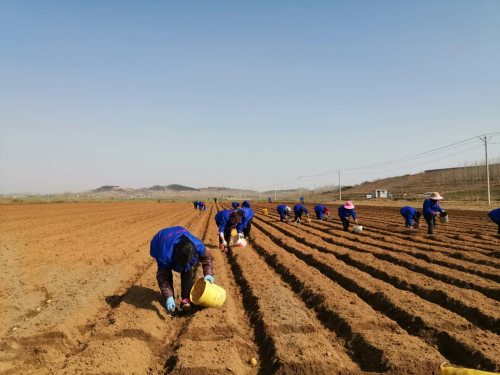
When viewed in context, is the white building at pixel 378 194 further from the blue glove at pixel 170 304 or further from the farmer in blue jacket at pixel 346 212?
the blue glove at pixel 170 304

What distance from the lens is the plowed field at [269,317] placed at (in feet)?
11.8

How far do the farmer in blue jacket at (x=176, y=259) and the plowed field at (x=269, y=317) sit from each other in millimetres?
358

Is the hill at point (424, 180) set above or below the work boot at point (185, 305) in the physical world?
above

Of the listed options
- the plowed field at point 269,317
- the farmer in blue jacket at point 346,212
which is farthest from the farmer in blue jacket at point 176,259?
the farmer in blue jacket at point 346,212

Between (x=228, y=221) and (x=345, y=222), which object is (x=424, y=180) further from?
(x=228, y=221)

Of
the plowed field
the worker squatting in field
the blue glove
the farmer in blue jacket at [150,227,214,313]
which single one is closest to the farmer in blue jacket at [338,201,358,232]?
the worker squatting in field

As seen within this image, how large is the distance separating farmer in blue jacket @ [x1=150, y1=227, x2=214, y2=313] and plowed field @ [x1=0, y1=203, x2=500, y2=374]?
0.36 m

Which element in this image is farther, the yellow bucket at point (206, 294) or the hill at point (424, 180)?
the hill at point (424, 180)

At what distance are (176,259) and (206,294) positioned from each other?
1.99 ft

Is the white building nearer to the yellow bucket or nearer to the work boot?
the yellow bucket

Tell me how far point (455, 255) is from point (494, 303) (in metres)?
3.45

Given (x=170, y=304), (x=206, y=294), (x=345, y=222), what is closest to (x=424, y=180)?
(x=345, y=222)

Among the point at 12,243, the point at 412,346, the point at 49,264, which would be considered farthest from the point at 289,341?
the point at 12,243

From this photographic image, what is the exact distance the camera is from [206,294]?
4.67m
